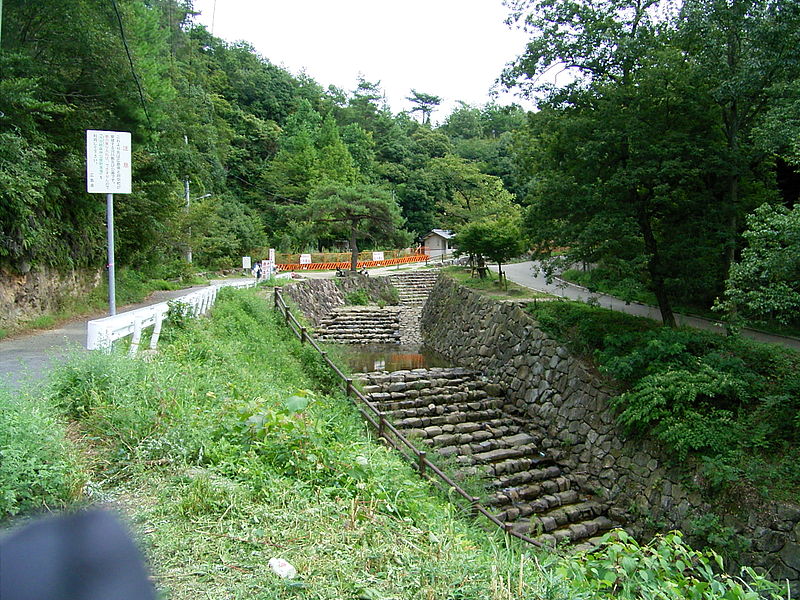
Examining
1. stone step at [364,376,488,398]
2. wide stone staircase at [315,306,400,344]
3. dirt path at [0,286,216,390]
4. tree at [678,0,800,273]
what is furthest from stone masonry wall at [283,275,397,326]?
tree at [678,0,800,273]

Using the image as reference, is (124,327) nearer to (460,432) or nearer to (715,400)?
Result: (460,432)

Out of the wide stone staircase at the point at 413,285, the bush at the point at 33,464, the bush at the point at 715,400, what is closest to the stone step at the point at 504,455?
the bush at the point at 715,400

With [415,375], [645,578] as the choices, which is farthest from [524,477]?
[645,578]

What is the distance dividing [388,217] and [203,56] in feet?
99.0

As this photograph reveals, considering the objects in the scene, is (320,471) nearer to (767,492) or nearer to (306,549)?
(306,549)

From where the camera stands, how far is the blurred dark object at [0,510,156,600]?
7.22 ft

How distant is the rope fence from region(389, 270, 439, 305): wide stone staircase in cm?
1734

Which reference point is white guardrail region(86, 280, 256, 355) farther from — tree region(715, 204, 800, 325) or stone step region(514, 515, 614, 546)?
tree region(715, 204, 800, 325)

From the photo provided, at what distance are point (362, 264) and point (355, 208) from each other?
Result: 10.9 m

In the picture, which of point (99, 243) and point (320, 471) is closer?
point (320, 471)

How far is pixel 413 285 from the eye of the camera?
1270 inches

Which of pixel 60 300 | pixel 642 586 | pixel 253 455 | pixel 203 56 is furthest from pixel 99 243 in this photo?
pixel 203 56

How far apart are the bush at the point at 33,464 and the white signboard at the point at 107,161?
534 cm

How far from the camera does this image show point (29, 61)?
11594mm
